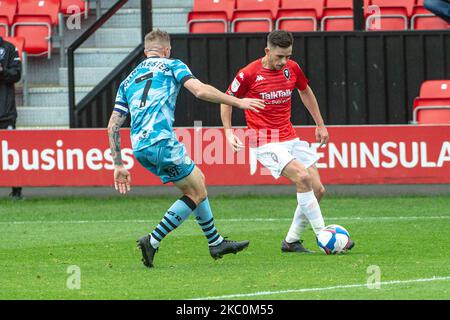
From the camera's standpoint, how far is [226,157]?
56.0ft

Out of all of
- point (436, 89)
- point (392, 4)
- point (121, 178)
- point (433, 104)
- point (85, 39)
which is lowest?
point (121, 178)

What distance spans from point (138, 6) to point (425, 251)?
8.08 metres

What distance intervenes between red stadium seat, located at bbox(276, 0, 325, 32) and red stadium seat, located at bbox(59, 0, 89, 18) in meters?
3.10

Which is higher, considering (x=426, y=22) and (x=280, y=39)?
(x=426, y=22)

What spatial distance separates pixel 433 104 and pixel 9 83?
5.86 m

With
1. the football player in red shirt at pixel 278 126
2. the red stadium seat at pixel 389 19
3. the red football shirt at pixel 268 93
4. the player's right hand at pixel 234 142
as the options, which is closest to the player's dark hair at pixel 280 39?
the football player in red shirt at pixel 278 126

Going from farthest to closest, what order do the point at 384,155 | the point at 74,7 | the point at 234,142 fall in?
the point at 74,7, the point at 384,155, the point at 234,142

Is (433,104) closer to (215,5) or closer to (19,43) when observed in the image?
(215,5)

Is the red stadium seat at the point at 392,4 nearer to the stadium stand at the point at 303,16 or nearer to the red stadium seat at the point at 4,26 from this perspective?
the stadium stand at the point at 303,16

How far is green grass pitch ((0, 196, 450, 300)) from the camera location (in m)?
9.00

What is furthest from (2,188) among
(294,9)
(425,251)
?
(425,251)

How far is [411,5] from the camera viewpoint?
1891 cm

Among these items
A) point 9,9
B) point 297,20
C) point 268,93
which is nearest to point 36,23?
point 9,9
